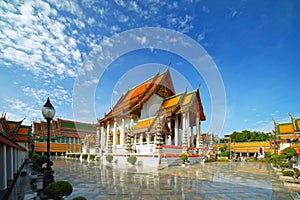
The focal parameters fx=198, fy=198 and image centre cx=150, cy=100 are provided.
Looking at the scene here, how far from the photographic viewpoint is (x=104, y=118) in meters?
37.8

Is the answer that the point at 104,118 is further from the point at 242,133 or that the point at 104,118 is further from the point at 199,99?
the point at 242,133

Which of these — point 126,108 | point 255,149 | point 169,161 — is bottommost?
point 255,149

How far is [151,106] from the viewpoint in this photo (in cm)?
3088

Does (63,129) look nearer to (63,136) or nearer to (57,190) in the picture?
(63,136)

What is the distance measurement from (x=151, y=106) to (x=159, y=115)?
5938 millimetres

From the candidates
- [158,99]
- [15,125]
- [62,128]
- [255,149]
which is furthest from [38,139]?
[255,149]

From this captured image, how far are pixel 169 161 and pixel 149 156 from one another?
1992 millimetres

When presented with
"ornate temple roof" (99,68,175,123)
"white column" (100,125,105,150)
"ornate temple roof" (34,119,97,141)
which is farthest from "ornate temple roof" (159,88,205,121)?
"ornate temple roof" (34,119,97,141)

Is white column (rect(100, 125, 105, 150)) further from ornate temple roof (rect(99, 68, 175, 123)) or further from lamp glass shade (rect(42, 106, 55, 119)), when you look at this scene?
lamp glass shade (rect(42, 106, 55, 119))

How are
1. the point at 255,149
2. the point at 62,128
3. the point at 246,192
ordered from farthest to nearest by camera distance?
the point at 62,128, the point at 255,149, the point at 246,192

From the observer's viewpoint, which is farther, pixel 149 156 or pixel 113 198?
pixel 149 156

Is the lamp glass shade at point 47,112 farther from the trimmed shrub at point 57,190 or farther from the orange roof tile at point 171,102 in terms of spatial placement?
the orange roof tile at point 171,102

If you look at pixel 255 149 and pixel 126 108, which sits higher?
pixel 126 108

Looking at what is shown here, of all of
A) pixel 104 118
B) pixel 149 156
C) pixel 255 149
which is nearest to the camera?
pixel 149 156
